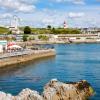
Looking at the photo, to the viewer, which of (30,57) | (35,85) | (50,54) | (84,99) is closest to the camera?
(84,99)

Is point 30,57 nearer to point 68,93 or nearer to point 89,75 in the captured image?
point 89,75

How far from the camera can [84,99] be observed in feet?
151

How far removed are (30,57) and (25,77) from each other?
3530 centimetres

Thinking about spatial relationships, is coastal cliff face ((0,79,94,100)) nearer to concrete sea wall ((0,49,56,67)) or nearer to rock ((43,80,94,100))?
rock ((43,80,94,100))

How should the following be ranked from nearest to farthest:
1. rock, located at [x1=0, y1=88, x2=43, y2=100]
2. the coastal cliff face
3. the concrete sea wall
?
1. rock, located at [x1=0, y1=88, x2=43, y2=100]
2. the coastal cliff face
3. the concrete sea wall

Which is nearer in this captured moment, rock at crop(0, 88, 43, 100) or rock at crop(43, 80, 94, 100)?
rock at crop(0, 88, 43, 100)

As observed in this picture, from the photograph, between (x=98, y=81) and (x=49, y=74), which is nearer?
(x=98, y=81)

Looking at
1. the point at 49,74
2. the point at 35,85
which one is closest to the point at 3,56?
the point at 49,74

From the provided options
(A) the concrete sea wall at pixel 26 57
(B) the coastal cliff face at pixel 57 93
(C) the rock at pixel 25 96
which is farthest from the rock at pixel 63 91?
(A) the concrete sea wall at pixel 26 57

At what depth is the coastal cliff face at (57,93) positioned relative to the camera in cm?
3759

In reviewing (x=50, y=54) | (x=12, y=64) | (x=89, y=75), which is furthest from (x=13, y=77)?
(x=50, y=54)

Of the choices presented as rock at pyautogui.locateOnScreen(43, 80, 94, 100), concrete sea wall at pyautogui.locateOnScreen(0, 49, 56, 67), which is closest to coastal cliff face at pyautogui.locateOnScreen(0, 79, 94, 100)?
rock at pyautogui.locateOnScreen(43, 80, 94, 100)

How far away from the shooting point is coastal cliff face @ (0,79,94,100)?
37594mm

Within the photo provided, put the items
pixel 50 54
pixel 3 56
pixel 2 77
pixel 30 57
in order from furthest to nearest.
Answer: pixel 50 54
pixel 30 57
pixel 3 56
pixel 2 77
